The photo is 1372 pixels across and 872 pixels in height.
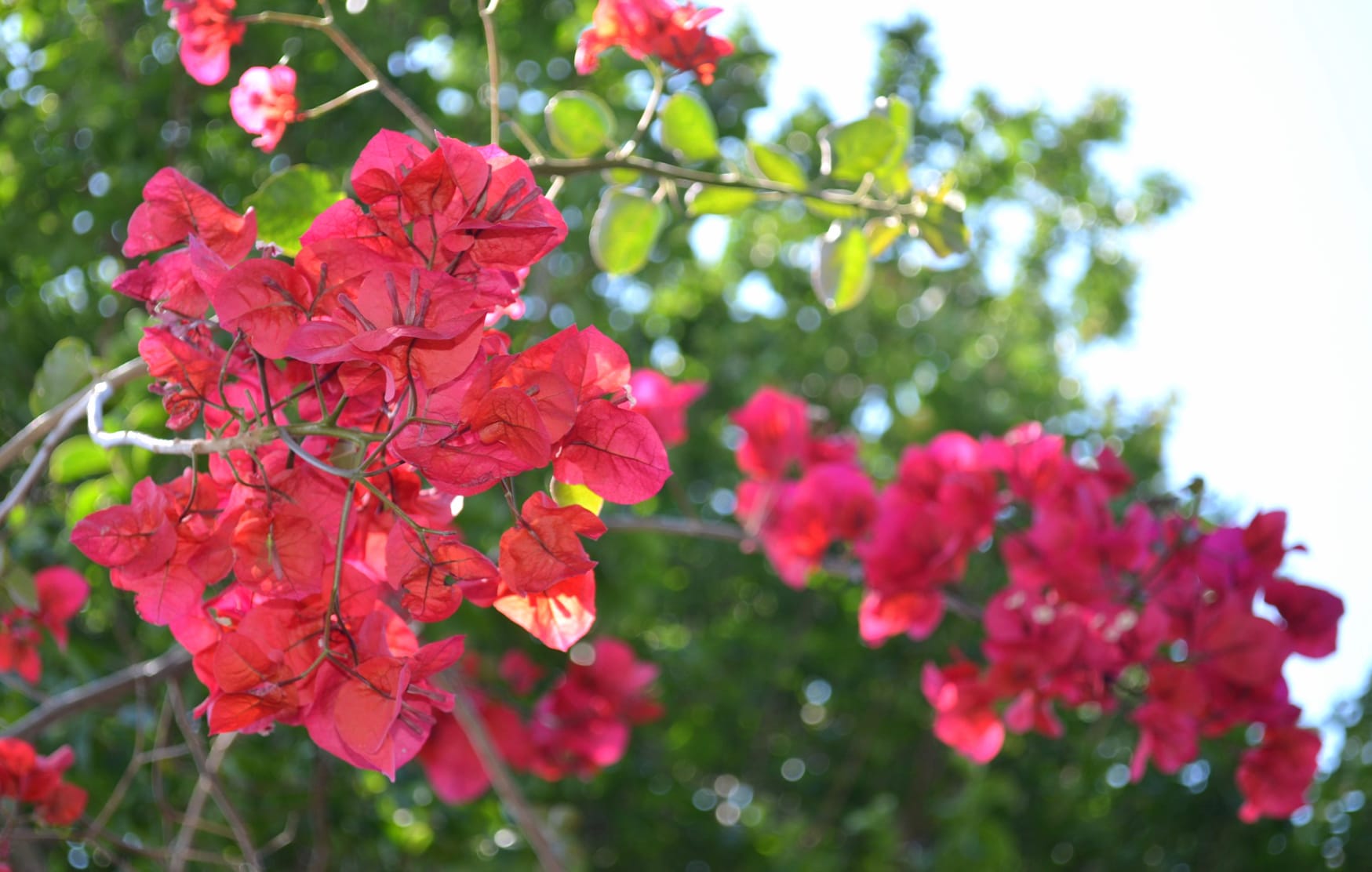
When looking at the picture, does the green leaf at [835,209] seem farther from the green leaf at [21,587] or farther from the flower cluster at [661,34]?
the green leaf at [21,587]

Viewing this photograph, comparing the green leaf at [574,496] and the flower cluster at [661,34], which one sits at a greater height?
the flower cluster at [661,34]

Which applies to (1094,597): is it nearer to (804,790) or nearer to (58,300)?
(58,300)

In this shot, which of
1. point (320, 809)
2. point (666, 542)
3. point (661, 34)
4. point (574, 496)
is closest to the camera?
point (574, 496)

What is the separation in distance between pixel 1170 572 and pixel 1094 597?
0.10 metres

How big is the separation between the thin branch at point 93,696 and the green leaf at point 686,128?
595 mm

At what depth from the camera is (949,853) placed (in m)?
2.29

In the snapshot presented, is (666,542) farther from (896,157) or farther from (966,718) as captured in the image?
(896,157)

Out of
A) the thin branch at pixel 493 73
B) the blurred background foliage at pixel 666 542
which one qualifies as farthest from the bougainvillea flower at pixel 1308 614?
the thin branch at pixel 493 73

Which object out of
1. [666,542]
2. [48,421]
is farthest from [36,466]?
[666,542]

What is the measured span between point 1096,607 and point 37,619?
990 mm

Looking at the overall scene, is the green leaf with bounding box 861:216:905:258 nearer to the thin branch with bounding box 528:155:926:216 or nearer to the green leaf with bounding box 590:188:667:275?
the thin branch with bounding box 528:155:926:216

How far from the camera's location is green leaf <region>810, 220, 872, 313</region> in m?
0.99

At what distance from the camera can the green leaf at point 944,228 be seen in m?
0.94

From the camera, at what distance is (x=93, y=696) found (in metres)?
1.03
